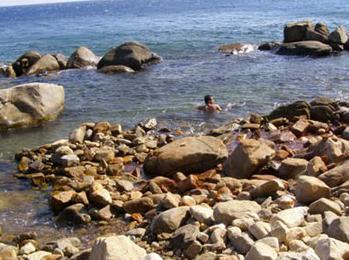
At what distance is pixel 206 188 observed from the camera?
36.1 feet

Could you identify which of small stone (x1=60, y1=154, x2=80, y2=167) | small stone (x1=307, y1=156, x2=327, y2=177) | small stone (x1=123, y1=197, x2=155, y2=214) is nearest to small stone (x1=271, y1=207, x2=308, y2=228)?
small stone (x1=307, y1=156, x2=327, y2=177)

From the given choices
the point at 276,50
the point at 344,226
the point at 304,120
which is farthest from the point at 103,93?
the point at 344,226

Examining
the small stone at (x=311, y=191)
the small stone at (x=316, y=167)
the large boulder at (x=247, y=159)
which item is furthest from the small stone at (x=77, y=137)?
the small stone at (x=311, y=191)

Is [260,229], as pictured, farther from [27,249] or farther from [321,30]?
[321,30]

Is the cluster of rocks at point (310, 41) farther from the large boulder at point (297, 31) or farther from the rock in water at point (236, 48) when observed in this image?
the rock in water at point (236, 48)

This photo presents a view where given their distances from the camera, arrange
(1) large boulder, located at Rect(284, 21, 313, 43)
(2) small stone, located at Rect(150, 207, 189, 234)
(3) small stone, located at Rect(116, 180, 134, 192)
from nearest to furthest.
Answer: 1. (2) small stone, located at Rect(150, 207, 189, 234)
2. (3) small stone, located at Rect(116, 180, 134, 192)
3. (1) large boulder, located at Rect(284, 21, 313, 43)

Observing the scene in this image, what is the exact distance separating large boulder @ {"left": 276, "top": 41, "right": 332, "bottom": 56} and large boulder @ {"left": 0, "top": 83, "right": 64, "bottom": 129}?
16.0 metres

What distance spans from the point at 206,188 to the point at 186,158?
144cm

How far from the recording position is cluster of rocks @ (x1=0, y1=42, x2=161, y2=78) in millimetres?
28500

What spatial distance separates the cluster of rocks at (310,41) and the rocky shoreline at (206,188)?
1340 cm

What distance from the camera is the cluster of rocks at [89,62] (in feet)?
93.5

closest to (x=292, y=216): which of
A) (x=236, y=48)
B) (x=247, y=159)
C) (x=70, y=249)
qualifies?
(x=70, y=249)

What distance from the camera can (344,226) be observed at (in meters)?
6.56

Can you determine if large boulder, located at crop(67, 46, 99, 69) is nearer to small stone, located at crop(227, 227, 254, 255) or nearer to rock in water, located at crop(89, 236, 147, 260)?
small stone, located at crop(227, 227, 254, 255)
